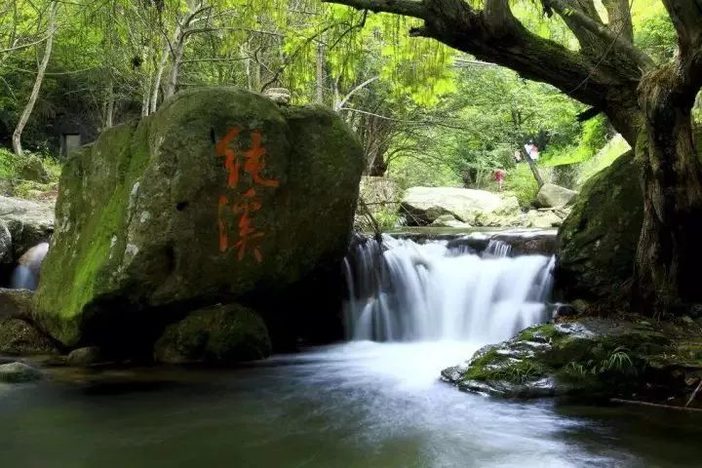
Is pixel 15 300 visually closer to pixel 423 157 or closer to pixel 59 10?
pixel 59 10

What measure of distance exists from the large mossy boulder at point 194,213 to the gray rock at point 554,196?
1280cm

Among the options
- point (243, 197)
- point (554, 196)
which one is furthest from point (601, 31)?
point (554, 196)

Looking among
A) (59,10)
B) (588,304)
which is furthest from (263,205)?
(59,10)

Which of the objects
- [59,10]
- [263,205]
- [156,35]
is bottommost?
[263,205]

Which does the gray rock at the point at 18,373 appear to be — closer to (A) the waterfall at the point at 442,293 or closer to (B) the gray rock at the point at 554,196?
(A) the waterfall at the point at 442,293

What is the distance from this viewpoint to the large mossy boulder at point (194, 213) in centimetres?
659

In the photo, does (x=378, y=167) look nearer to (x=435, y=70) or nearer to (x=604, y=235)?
(x=435, y=70)

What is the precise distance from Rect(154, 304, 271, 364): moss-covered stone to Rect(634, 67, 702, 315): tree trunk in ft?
13.4

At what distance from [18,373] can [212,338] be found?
1866mm

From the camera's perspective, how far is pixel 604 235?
24.5ft

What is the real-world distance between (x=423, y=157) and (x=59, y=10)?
11437mm

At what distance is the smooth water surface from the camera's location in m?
4.04

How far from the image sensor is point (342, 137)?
7676mm

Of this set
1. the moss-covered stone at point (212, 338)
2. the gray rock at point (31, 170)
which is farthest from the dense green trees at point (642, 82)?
the gray rock at point (31, 170)
